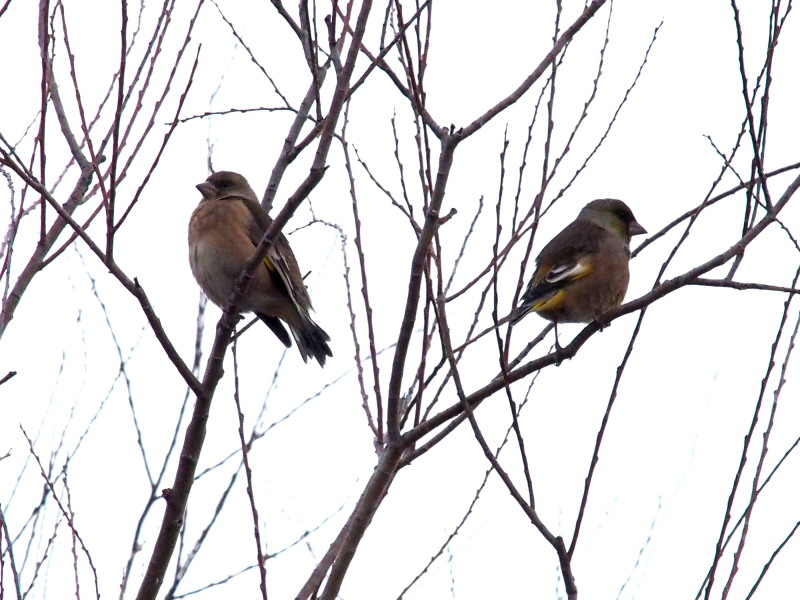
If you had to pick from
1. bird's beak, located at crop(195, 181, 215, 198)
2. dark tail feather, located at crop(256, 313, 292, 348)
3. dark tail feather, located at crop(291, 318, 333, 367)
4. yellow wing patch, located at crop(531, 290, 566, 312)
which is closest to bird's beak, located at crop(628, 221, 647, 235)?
yellow wing patch, located at crop(531, 290, 566, 312)

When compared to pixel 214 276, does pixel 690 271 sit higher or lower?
lower

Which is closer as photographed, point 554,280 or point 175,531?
point 175,531

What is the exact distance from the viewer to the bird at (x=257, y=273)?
5258 millimetres

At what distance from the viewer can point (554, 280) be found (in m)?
5.15

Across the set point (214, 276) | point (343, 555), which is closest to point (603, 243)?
point (214, 276)

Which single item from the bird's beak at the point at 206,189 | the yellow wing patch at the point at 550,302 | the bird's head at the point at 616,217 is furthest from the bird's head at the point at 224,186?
the bird's head at the point at 616,217

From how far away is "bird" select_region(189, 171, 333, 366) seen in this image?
5.26m

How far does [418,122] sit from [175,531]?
4.58 ft

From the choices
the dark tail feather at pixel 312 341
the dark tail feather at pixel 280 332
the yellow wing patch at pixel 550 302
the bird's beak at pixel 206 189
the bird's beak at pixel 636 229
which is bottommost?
the yellow wing patch at pixel 550 302

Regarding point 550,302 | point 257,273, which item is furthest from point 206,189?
point 550,302

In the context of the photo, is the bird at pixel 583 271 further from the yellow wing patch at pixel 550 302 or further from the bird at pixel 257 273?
the bird at pixel 257 273

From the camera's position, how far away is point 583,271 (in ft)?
17.2

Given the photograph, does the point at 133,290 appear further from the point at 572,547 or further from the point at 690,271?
the point at 690,271

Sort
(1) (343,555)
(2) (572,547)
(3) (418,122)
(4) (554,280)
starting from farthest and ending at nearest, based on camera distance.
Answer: (4) (554,280) < (3) (418,122) < (1) (343,555) < (2) (572,547)
